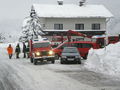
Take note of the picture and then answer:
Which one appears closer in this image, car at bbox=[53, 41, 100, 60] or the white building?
car at bbox=[53, 41, 100, 60]

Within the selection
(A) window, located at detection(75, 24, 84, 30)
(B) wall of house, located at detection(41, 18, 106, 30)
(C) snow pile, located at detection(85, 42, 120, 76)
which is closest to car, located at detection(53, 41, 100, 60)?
(C) snow pile, located at detection(85, 42, 120, 76)

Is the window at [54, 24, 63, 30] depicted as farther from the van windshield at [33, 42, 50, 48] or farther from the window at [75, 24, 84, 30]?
the van windshield at [33, 42, 50, 48]

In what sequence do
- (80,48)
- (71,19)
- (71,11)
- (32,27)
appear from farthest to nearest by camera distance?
(32,27) → (71,11) → (71,19) → (80,48)

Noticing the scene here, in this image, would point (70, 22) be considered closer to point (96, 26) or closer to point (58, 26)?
point (58, 26)

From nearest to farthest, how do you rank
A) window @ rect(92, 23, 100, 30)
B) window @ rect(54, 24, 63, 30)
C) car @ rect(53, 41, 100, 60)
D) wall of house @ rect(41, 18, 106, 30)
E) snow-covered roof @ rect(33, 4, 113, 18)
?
car @ rect(53, 41, 100, 60) → snow-covered roof @ rect(33, 4, 113, 18) → wall of house @ rect(41, 18, 106, 30) → window @ rect(54, 24, 63, 30) → window @ rect(92, 23, 100, 30)

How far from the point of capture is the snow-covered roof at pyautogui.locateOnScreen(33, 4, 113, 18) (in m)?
61.4

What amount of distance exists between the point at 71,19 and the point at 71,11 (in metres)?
1.95

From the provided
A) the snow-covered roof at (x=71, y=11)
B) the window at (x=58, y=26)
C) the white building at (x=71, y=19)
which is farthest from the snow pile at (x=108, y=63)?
the window at (x=58, y=26)

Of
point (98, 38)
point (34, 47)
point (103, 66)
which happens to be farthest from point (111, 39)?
point (103, 66)

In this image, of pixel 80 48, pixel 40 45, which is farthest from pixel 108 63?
pixel 80 48

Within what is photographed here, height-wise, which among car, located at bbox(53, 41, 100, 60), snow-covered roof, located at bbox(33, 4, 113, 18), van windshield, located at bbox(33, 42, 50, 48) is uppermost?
snow-covered roof, located at bbox(33, 4, 113, 18)

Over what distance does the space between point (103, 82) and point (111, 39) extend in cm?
3585

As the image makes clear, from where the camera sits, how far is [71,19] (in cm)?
6269

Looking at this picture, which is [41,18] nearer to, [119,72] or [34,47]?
[34,47]
